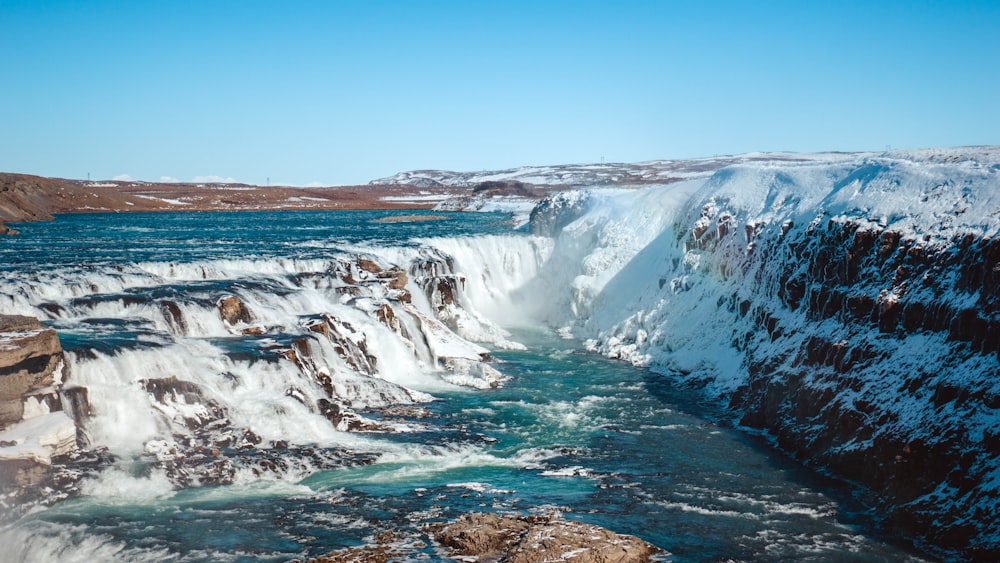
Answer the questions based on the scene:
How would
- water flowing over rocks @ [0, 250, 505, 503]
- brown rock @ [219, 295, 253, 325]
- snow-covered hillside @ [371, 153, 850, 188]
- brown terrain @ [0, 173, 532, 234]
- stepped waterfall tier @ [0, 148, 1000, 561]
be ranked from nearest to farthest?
stepped waterfall tier @ [0, 148, 1000, 561], water flowing over rocks @ [0, 250, 505, 503], brown rock @ [219, 295, 253, 325], brown terrain @ [0, 173, 532, 234], snow-covered hillside @ [371, 153, 850, 188]

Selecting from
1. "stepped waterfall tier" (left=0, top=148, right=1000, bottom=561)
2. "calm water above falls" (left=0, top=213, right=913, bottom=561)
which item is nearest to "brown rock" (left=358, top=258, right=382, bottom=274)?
"stepped waterfall tier" (left=0, top=148, right=1000, bottom=561)

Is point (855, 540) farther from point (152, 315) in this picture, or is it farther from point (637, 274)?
point (637, 274)

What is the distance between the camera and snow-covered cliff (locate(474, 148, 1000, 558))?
12.4 metres

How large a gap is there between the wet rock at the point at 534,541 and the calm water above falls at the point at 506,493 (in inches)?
18.2

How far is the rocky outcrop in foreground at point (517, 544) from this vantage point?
10.3 m

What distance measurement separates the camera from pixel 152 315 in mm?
19297

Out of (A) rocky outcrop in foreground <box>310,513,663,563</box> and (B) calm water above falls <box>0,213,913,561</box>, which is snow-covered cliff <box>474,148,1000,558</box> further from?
(A) rocky outcrop in foreground <box>310,513,663,563</box>

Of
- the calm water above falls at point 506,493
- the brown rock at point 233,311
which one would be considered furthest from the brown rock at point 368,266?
the calm water above falls at point 506,493

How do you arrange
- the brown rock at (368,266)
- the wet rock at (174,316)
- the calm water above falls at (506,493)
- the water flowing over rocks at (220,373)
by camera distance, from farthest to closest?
the brown rock at (368,266)
the wet rock at (174,316)
the water flowing over rocks at (220,373)
the calm water above falls at (506,493)

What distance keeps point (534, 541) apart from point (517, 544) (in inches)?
9.5

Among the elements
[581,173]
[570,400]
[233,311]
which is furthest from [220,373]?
[581,173]

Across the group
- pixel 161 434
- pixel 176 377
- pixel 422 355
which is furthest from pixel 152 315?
pixel 422 355

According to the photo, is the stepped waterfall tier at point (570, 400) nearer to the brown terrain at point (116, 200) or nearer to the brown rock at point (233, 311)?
the brown rock at point (233, 311)

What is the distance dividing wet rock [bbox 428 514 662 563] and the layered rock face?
15.1 ft
